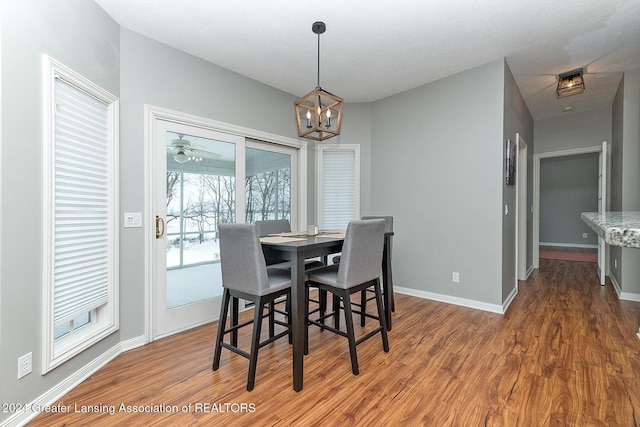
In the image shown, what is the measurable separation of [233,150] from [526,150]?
4052 mm

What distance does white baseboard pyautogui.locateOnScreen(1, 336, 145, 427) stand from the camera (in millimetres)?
1543

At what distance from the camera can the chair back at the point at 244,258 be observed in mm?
1851

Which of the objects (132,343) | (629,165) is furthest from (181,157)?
(629,165)

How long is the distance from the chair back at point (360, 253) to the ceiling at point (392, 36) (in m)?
1.63

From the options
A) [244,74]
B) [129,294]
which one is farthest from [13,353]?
[244,74]

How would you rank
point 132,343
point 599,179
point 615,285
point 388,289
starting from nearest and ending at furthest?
point 132,343 < point 388,289 < point 615,285 < point 599,179

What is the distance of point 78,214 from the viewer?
199 centimetres

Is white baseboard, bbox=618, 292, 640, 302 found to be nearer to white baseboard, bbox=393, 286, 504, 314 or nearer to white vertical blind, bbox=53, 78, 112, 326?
white baseboard, bbox=393, 286, 504, 314

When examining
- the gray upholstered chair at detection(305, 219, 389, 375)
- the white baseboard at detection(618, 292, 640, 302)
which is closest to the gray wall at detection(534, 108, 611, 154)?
the white baseboard at detection(618, 292, 640, 302)

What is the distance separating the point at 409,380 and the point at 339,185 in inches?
110

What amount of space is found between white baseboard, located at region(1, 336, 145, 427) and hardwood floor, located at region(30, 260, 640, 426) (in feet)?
0.16

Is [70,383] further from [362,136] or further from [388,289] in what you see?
A: [362,136]

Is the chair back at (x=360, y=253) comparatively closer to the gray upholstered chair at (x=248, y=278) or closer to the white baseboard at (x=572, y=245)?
the gray upholstered chair at (x=248, y=278)

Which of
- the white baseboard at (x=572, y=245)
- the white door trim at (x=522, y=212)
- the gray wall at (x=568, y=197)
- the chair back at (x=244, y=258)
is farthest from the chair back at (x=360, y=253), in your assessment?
the white baseboard at (x=572, y=245)
